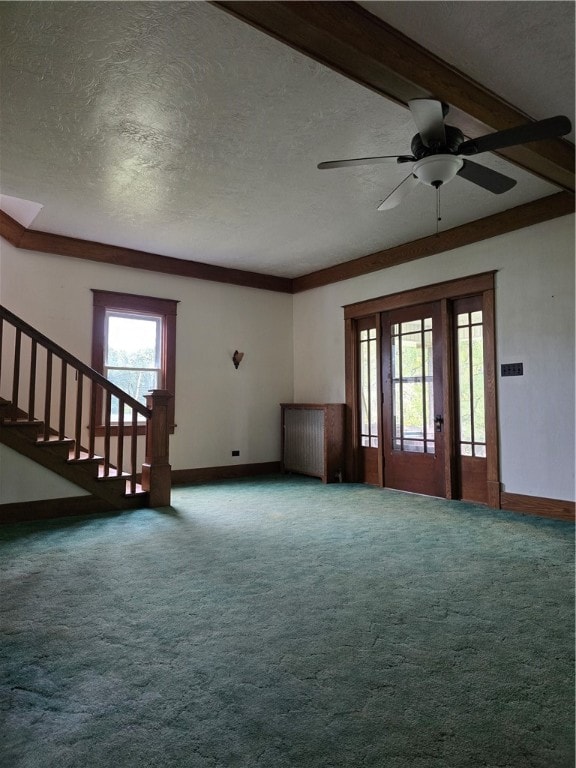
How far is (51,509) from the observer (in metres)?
4.23

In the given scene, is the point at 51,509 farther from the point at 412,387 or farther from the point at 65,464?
the point at 412,387

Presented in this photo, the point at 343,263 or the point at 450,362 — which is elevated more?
the point at 343,263

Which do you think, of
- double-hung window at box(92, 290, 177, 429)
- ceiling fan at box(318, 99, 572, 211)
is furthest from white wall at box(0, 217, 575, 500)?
ceiling fan at box(318, 99, 572, 211)

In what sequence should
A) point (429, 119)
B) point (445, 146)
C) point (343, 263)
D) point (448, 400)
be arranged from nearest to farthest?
1. point (429, 119)
2. point (445, 146)
3. point (448, 400)
4. point (343, 263)

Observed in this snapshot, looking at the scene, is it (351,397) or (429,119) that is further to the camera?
(351,397)

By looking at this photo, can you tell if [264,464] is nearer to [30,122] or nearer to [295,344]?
[295,344]

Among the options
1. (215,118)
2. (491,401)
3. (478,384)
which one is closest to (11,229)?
(215,118)

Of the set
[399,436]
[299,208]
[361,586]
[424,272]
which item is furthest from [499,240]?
[361,586]

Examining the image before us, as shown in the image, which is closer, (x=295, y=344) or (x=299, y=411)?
(x=299, y=411)

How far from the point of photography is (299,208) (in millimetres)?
4645

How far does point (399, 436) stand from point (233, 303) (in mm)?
2971

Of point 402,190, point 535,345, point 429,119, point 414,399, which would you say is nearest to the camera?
point 429,119

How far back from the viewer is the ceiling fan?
7.87 feet

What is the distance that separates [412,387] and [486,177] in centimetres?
291
